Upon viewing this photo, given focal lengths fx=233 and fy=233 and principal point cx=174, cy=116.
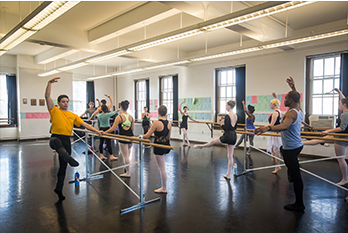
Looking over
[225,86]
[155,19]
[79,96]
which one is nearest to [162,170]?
[155,19]

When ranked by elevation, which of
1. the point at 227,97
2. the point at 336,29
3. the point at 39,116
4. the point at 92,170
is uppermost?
the point at 336,29

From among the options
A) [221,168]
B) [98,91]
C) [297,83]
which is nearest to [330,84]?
[297,83]

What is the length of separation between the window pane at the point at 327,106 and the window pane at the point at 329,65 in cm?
76

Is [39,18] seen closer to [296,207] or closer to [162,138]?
[162,138]

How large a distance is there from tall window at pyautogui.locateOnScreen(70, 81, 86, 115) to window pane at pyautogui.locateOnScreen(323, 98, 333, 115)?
11.2 m

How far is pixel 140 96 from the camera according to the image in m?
12.6

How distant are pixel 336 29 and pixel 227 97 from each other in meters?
4.88

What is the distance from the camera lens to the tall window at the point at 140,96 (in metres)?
12.4

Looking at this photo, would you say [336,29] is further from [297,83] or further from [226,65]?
[226,65]

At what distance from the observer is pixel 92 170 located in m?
5.30

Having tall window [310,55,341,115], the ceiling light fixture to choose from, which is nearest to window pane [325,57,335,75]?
tall window [310,55,341,115]

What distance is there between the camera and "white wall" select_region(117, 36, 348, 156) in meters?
6.64

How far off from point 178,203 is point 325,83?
5.78m

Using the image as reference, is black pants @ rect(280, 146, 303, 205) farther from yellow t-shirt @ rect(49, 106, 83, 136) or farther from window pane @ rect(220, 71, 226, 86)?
window pane @ rect(220, 71, 226, 86)
